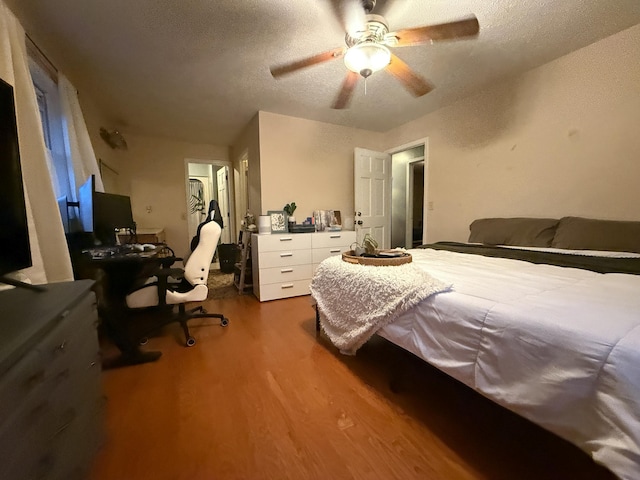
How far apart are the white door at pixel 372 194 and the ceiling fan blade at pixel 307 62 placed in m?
2.05

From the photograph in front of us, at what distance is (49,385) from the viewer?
0.68 metres

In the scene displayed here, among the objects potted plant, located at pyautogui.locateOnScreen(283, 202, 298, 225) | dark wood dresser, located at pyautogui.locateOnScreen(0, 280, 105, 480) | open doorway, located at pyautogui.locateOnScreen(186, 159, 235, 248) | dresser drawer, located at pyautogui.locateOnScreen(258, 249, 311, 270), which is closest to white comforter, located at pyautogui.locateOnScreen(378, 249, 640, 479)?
dark wood dresser, located at pyautogui.locateOnScreen(0, 280, 105, 480)

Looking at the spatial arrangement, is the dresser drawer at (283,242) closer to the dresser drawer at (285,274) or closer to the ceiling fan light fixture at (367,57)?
the dresser drawer at (285,274)

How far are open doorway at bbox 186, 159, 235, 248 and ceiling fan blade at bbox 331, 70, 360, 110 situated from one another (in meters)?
3.28

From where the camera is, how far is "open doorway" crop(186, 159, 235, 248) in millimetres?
4949

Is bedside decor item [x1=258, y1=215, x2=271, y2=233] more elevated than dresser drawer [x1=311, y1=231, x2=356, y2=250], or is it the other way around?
bedside decor item [x1=258, y1=215, x2=271, y2=233]

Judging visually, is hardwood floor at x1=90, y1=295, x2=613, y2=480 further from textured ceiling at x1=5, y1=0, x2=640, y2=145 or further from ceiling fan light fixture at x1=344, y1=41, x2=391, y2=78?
textured ceiling at x1=5, y1=0, x2=640, y2=145

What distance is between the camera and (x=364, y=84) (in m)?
2.62

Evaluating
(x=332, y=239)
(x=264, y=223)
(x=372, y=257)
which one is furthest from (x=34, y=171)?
(x=332, y=239)

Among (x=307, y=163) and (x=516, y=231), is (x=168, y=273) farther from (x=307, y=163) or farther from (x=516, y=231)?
(x=516, y=231)

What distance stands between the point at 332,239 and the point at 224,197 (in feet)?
9.42

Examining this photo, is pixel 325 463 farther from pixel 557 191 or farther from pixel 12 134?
pixel 557 191

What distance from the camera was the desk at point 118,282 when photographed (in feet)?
5.66

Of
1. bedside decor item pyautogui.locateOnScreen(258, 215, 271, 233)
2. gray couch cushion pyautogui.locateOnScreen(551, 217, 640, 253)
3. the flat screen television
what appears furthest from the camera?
bedside decor item pyautogui.locateOnScreen(258, 215, 271, 233)
